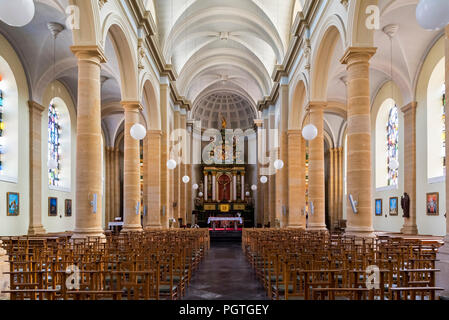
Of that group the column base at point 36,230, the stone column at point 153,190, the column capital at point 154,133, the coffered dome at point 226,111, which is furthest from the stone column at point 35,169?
the coffered dome at point 226,111

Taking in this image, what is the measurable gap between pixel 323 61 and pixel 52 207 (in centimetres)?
1360

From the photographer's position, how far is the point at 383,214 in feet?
72.7

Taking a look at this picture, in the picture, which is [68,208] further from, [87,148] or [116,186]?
[87,148]

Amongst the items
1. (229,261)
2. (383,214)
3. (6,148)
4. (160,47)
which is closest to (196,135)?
(160,47)

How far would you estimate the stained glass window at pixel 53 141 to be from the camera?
68.1 ft

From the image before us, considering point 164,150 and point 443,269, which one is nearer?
point 443,269

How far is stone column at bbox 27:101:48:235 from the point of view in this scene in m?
17.3

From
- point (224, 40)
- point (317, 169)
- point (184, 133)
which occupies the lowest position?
point (317, 169)

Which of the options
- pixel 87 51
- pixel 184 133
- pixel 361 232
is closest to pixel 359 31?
pixel 361 232

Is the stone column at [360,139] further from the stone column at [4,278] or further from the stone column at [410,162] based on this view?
the stone column at [4,278]

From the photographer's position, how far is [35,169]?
17547 millimetres

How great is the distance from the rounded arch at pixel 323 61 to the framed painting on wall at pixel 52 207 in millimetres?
12587
